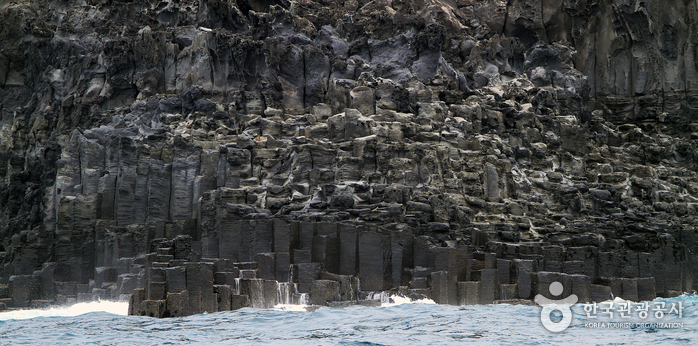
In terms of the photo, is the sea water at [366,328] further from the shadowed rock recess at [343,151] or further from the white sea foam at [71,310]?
the shadowed rock recess at [343,151]

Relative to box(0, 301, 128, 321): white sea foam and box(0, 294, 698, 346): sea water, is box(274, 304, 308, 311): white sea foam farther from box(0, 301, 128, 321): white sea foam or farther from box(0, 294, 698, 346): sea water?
box(0, 301, 128, 321): white sea foam

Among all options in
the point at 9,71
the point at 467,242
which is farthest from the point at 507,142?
the point at 9,71

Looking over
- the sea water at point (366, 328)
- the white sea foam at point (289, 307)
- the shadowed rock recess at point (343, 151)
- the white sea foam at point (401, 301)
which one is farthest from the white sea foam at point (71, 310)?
the white sea foam at point (401, 301)

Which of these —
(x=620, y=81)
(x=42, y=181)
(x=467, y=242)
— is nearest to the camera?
(x=467, y=242)

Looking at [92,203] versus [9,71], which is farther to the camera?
[9,71]

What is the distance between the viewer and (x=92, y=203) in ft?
161

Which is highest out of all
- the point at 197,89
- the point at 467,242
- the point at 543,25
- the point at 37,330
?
the point at 543,25

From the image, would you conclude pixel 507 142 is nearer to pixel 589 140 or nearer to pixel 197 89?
pixel 589 140

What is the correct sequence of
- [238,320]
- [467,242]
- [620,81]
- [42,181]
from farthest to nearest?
[620,81]
[42,181]
[467,242]
[238,320]

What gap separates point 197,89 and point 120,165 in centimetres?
662

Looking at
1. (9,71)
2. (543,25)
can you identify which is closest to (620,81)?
(543,25)

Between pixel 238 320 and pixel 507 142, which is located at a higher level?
pixel 507 142

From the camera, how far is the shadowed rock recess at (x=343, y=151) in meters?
40.7

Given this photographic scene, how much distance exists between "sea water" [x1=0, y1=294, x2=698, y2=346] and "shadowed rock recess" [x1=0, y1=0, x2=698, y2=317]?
37.0 inches
